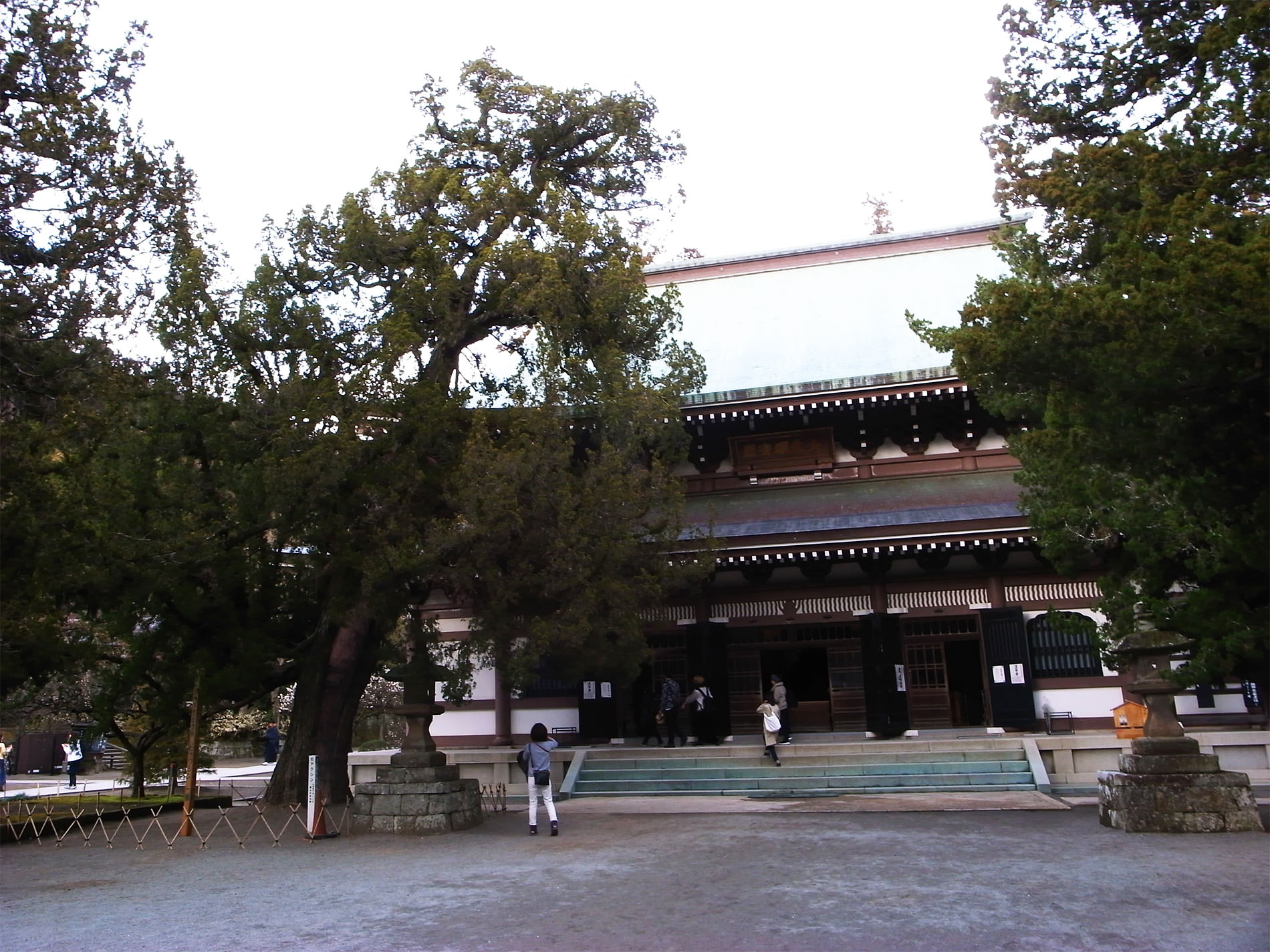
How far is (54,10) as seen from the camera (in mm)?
11125

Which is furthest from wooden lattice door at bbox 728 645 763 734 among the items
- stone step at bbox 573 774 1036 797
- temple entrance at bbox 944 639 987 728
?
temple entrance at bbox 944 639 987 728

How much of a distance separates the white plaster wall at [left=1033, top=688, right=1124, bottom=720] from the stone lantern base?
6.30m

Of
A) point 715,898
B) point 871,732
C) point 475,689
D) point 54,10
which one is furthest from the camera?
point 475,689

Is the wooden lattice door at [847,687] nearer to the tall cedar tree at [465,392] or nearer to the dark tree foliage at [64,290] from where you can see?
the tall cedar tree at [465,392]

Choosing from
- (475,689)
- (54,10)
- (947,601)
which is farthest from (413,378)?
(947,601)

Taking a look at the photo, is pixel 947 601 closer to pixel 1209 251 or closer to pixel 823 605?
pixel 823 605

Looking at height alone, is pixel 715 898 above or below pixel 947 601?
below

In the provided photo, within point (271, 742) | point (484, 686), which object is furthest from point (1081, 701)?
point (271, 742)

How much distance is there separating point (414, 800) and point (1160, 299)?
955 cm

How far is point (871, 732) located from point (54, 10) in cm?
1537

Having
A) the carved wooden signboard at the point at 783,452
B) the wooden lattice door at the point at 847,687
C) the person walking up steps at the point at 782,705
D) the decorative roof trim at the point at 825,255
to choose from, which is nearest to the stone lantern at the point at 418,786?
the person walking up steps at the point at 782,705

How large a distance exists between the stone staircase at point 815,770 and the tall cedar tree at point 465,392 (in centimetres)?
337

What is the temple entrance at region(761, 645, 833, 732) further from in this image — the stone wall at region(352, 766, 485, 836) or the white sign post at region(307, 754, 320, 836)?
the white sign post at region(307, 754, 320, 836)

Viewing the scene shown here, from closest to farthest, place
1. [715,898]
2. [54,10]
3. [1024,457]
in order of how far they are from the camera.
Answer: [715,898]
[54,10]
[1024,457]
